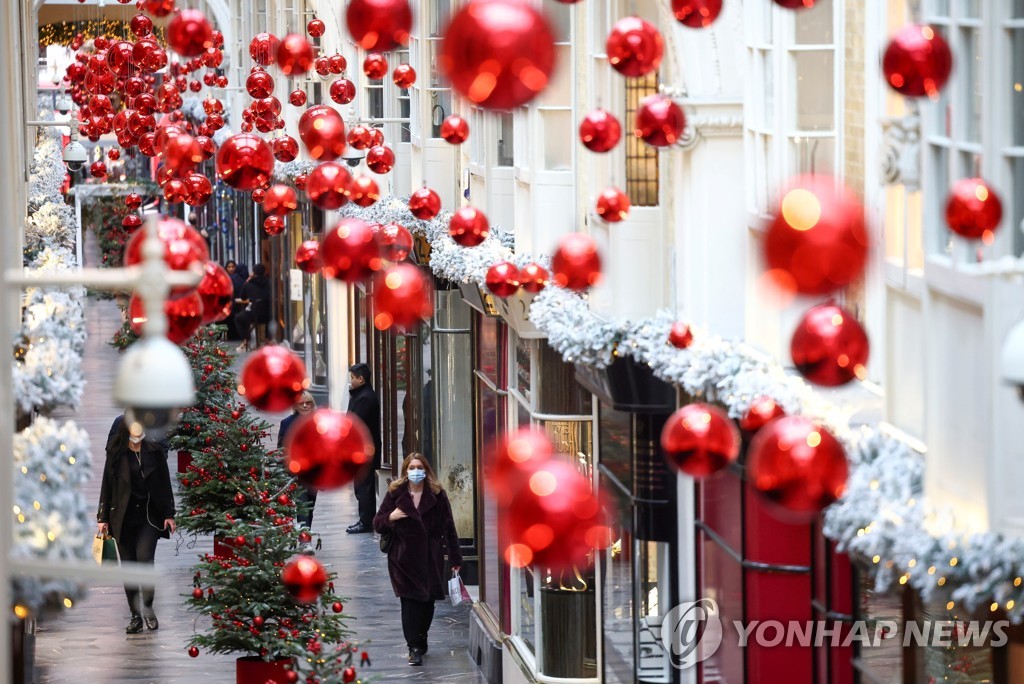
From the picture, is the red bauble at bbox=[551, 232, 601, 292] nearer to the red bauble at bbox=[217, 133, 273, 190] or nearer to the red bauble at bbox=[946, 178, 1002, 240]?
the red bauble at bbox=[217, 133, 273, 190]

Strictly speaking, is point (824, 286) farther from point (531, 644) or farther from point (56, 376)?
point (531, 644)

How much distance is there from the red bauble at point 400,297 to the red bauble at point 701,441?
2.71 feet

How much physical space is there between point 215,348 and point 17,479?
46.2 feet

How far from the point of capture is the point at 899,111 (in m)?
7.16

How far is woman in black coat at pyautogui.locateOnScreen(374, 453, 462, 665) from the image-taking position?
14594 millimetres

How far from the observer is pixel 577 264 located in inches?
289

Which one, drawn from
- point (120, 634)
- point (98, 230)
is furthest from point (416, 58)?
point (98, 230)

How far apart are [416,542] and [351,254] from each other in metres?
9.38

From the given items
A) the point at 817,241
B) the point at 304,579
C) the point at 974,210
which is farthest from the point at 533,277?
the point at 817,241

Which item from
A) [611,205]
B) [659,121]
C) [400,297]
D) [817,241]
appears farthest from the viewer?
[611,205]

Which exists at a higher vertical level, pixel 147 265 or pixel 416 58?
pixel 416 58

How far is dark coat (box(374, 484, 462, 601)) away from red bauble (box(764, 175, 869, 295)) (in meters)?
11.0

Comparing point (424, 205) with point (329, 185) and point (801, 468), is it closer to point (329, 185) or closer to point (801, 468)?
point (329, 185)

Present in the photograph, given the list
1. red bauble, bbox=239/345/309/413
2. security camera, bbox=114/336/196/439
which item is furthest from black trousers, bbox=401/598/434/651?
security camera, bbox=114/336/196/439
